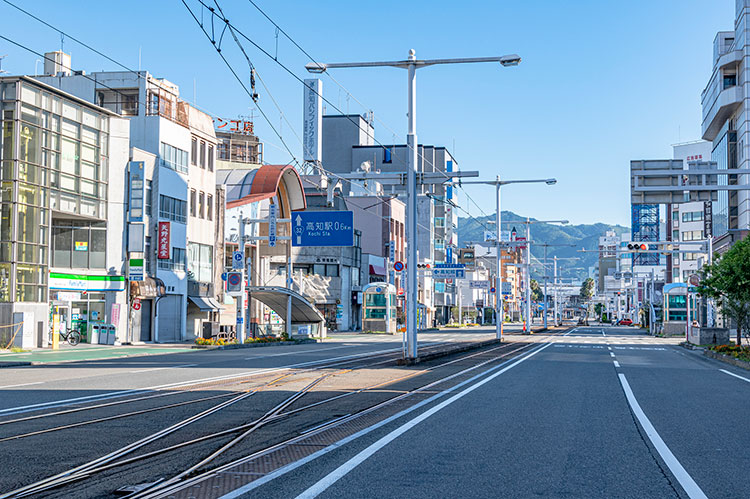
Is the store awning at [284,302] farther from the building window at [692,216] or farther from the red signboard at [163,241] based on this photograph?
the building window at [692,216]

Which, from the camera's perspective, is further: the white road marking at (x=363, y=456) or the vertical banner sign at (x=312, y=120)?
the vertical banner sign at (x=312, y=120)

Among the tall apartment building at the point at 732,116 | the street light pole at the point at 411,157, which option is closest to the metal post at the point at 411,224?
the street light pole at the point at 411,157

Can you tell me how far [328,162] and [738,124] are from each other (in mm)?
76786

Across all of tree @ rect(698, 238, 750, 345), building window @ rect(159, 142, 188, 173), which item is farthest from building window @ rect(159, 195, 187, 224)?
tree @ rect(698, 238, 750, 345)

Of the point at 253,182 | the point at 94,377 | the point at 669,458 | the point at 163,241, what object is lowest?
the point at 94,377

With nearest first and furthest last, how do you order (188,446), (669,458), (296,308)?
(669,458) → (188,446) → (296,308)

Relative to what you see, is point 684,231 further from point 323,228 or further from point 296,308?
point 323,228

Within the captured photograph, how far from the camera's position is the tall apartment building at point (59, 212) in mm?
34875

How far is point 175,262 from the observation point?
47.3 metres

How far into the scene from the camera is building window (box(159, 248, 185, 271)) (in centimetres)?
4603

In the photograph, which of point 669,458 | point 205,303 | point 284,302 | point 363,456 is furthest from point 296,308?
point 669,458

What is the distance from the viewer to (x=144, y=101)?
50188 mm

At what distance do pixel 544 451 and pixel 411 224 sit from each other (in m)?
16.8

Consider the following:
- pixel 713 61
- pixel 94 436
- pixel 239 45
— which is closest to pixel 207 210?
pixel 239 45
